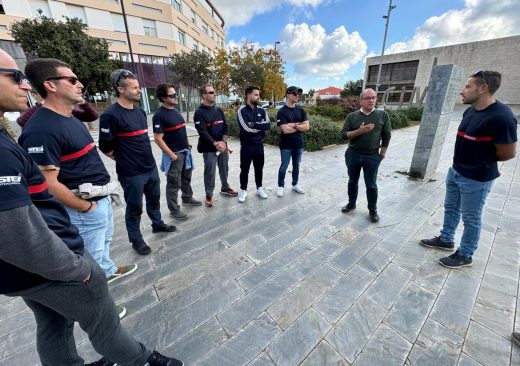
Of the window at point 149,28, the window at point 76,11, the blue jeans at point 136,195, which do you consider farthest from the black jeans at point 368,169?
the window at point 149,28

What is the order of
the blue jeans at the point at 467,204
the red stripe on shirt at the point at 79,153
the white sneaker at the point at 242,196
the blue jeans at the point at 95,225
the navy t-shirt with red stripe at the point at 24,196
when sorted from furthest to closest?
the white sneaker at the point at 242,196, the blue jeans at the point at 467,204, the blue jeans at the point at 95,225, the red stripe on shirt at the point at 79,153, the navy t-shirt with red stripe at the point at 24,196

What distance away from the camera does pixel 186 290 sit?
2.41 metres

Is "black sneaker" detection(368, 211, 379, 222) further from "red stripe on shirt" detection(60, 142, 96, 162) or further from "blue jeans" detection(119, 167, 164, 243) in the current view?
"red stripe on shirt" detection(60, 142, 96, 162)

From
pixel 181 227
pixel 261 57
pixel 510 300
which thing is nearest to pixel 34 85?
pixel 181 227

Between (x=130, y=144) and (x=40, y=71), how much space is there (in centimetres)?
106

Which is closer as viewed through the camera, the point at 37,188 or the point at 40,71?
the point at 37,188

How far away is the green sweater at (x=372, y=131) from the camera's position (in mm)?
3379

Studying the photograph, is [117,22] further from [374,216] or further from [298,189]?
[374,216]

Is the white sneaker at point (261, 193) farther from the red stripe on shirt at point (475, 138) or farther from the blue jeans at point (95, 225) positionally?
the red stripe on shirt at point (475, 138)

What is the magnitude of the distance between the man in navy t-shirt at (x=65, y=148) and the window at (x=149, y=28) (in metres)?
30.6

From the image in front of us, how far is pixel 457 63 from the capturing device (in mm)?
32750

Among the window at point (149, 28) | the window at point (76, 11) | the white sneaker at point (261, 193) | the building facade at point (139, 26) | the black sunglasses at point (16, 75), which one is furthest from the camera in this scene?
the window at point (149, 28)

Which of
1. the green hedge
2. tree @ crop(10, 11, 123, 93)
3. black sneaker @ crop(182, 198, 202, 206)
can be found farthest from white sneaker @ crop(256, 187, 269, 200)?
tree @ crop(10, 11, 123, 93)

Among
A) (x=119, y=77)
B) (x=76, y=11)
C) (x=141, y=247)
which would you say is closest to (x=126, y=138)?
(x=119, y=77)
